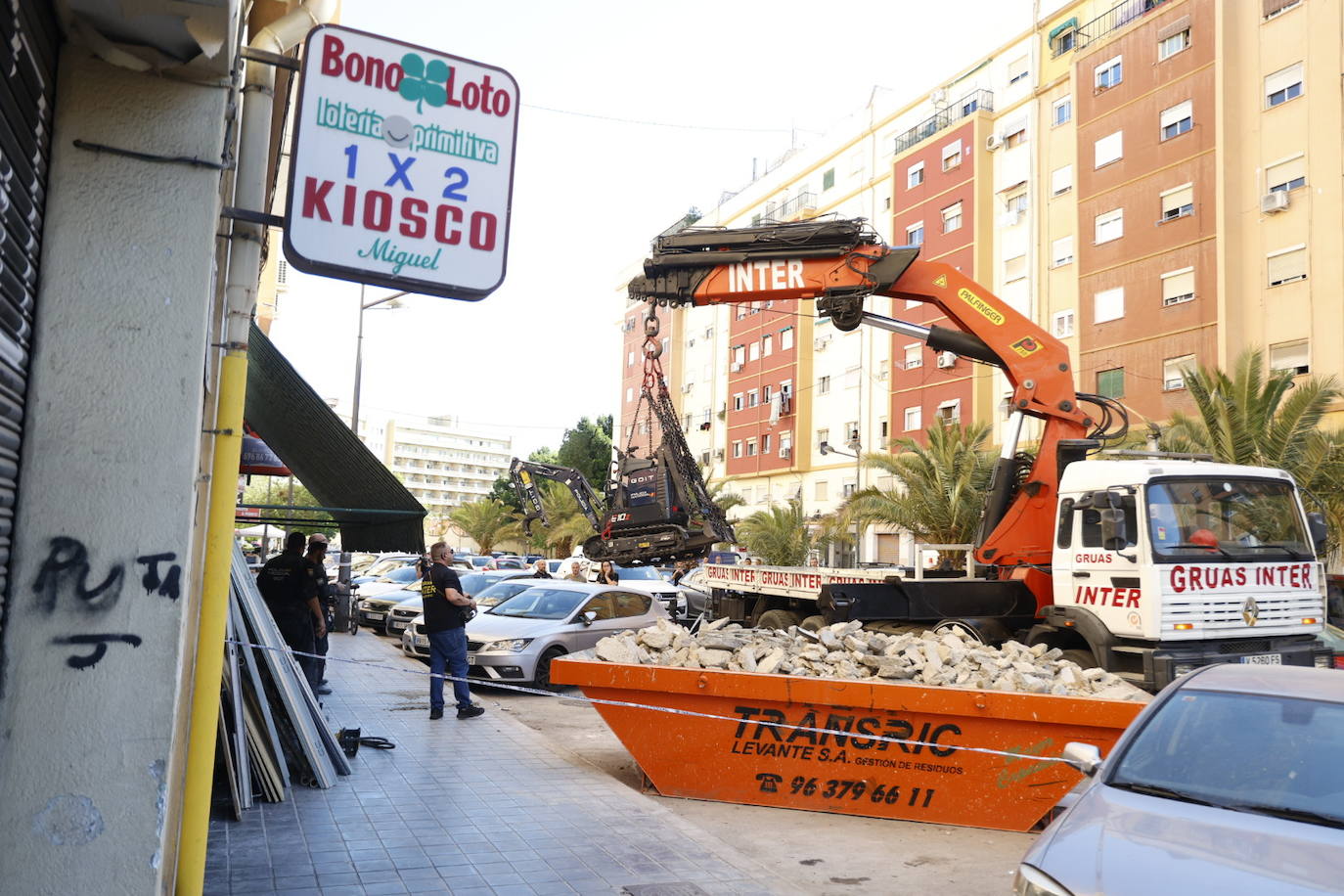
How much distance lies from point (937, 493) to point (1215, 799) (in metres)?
24.0

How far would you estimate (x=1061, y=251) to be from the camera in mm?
34000

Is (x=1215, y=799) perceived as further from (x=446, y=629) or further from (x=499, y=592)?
(x=499, y=592)

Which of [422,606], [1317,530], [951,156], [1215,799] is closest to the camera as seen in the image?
[1215,799]

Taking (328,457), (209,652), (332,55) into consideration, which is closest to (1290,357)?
(328,457)

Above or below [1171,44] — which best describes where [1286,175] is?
below

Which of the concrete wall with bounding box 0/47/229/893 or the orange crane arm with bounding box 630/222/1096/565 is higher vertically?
the orange crane arm with bounding box 630/222/1096/565

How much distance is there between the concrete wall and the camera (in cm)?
350

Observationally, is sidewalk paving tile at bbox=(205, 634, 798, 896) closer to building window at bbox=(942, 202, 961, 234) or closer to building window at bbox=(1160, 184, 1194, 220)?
building window at bbox=(1160, 184, 1194, 220)

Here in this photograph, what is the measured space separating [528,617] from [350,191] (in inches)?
423

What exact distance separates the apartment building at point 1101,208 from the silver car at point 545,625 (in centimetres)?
1578

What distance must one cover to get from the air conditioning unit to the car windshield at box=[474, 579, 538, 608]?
21.2 m

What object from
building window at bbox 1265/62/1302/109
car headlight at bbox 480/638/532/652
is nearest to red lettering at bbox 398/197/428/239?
car headlight at bbox 480/638/532/652

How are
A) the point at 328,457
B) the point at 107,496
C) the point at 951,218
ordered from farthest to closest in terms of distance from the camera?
1. the point at 951,218
2. the point at 328,457
3. the point at 107,496

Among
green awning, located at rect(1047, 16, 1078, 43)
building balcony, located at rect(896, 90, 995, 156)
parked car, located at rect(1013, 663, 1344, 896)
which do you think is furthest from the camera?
building balcony, located at rect(896, 90, 995, 156)
